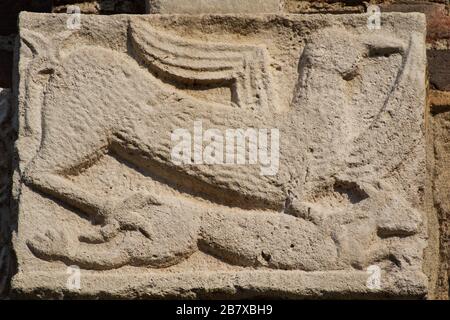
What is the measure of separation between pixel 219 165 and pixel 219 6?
367 mm

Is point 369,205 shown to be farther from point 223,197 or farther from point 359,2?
point 359,2

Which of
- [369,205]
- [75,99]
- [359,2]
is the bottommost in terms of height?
[369,205]

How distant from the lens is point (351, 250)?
2570mm

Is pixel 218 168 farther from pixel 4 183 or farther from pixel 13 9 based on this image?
pixel 13 9

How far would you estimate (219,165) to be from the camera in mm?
2629

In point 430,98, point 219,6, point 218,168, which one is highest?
point 219,6

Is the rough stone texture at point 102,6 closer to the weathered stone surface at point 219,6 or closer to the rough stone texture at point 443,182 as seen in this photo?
the weathered stone surface at point 219,6

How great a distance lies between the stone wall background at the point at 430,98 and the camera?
2.82 metres

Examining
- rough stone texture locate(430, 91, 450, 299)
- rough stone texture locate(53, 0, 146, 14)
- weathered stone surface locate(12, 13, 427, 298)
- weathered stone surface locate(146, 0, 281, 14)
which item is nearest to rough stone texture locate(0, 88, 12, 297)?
weathered stone surface locate(12, 13, 427, 298)

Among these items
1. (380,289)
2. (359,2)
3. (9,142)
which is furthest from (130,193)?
(359,2)

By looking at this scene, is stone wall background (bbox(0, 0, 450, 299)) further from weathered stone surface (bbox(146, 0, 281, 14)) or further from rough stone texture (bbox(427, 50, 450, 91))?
weathered stone surface (bbox(146, 0, 281, 14))

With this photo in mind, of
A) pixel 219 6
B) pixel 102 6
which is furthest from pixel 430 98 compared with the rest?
pixel 102 6

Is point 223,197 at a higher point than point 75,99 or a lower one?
lower

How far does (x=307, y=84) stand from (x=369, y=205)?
28cm
